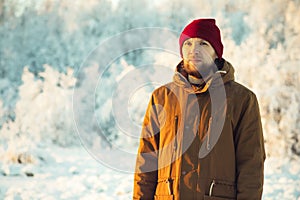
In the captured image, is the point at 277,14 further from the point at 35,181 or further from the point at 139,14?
the point at 35,181

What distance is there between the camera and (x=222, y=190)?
1.24 m

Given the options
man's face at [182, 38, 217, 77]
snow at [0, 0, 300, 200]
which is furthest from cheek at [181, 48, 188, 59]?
snow at [0, 0, 300, 200]

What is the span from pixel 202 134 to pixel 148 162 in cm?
21

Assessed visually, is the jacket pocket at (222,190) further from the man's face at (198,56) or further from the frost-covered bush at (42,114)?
the frost-covered bush at (42,114)

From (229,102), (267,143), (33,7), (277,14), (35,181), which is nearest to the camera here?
(229,102)

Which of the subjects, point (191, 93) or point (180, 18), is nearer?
point (191, 93)

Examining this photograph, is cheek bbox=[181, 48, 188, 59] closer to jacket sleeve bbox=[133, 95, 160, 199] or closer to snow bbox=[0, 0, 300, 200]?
jacket sleeve bbox=[133, 95, 160, 199]

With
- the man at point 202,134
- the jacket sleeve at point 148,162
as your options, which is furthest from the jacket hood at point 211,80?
the jacket sleeve at point 148,162

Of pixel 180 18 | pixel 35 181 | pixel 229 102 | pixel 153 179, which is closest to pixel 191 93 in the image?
pixel 229 102

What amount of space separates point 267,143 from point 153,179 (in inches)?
77.7

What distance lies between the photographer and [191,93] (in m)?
1.33

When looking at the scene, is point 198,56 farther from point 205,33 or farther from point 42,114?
point 42,114

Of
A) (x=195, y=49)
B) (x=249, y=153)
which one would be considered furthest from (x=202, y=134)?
(x=195, y=49)

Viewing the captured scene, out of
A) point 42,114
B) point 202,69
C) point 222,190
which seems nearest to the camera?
point 222,190
